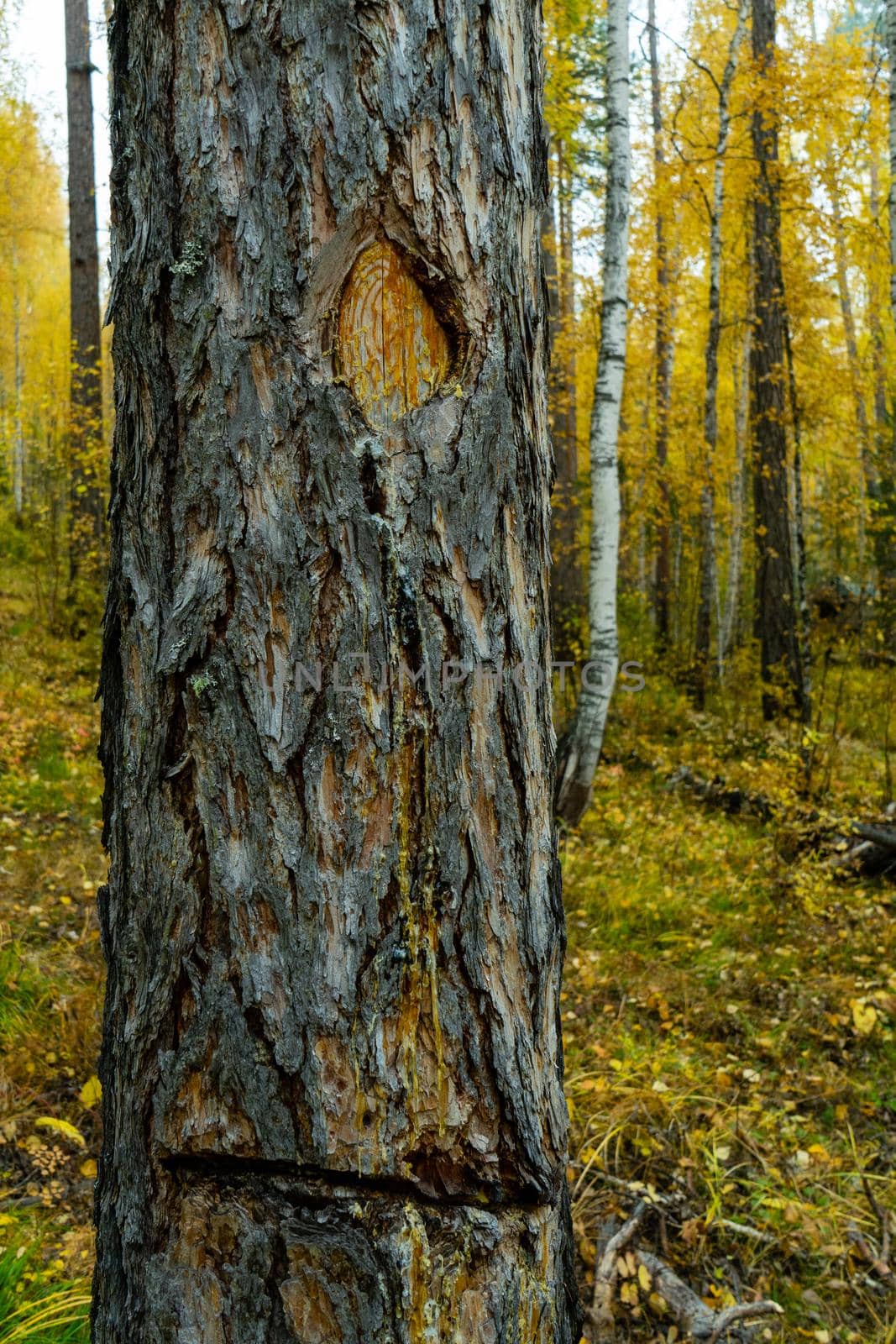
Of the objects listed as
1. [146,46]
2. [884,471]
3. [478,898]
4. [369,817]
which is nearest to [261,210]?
[146,46]

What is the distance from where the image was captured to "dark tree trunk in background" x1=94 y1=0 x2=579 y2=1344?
1.07 metres

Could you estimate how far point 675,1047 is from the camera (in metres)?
3.67

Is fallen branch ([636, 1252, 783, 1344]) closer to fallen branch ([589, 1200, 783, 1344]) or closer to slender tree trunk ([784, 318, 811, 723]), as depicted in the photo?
fallen branch ([589, 1200, 783, 1344])

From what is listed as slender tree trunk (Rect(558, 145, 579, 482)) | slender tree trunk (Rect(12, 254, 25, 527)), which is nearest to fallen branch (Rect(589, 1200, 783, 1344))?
slender tree trunk (Rect(558, 145, 579, 482))

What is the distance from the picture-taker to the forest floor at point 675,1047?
2518 mm

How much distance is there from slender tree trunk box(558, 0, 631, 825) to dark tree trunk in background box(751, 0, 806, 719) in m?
3.53

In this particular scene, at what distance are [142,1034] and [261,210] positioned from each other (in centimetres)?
99

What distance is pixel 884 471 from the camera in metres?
9.70

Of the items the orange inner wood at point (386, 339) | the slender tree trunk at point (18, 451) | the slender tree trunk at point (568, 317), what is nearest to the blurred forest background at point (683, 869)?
the slender tree trunk at point (568, 317)

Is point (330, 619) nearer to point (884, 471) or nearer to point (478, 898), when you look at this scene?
point (478, 898)

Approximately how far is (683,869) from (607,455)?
2.87 metres

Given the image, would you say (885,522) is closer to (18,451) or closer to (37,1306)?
(37,1306)

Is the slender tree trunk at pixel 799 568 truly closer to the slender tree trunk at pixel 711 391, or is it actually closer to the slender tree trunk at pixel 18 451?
the slender tree trunk at pixel 711 391

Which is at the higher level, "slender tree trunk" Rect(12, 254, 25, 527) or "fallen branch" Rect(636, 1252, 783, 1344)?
"slender tree trunk" Rect(12, 254, 25, 527)
